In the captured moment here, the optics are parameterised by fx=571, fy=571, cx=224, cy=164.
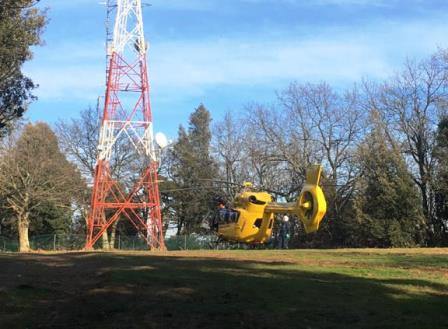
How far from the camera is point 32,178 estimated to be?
179 ft

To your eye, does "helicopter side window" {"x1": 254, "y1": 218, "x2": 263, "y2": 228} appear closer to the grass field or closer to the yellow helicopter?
the yellow helicopter

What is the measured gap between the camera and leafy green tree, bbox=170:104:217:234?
223 feet

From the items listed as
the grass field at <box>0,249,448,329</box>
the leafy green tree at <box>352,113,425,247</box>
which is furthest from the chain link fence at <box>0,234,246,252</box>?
the grass field at <box>0,249,448,329</box>

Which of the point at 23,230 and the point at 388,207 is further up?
the point at 388,207

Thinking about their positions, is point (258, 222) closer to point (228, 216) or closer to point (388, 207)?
point (228, 216)

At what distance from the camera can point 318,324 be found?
8.72 meters

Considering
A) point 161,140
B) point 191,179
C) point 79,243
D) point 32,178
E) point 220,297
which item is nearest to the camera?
point 220,297

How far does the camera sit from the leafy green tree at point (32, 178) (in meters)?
54.2

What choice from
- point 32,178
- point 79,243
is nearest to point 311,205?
point 32,178

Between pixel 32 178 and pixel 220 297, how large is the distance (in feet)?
157

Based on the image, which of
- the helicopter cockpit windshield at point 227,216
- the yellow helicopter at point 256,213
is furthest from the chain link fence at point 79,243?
the yellow helicopter at point 256,213

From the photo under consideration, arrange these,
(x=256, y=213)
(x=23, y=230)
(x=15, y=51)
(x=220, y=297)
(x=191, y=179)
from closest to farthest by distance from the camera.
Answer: (x=220, y=297) → (x=15, y=51) → (x=256, y=213) → (x=23, y=230) → (x=191, y=179)

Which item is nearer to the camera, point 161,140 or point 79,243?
point 161,140

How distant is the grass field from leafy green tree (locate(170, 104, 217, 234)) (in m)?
50.1
